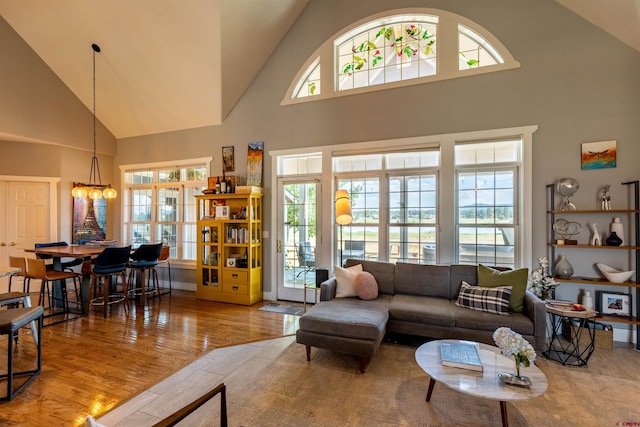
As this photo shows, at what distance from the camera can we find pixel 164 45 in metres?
4.42

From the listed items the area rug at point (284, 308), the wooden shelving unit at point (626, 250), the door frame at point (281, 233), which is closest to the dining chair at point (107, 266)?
the area rug at point (284, 308)

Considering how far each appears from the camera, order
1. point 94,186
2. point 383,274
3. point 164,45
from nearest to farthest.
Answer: point 383,274
point 164,45
point 94,186

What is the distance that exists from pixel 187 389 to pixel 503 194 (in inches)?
165

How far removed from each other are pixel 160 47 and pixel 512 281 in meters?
5.81

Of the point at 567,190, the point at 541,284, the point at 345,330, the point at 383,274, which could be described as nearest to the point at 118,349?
the point at 345,330

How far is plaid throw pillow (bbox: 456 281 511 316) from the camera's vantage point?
299 centimetres

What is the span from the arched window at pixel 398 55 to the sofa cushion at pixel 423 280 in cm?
258

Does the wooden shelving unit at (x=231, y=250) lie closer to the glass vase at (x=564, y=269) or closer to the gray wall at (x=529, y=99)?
the gray wall at (x=529, y=99)

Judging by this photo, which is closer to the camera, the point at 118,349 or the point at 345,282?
the point at 118,349

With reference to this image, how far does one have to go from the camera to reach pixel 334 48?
456 centimetres

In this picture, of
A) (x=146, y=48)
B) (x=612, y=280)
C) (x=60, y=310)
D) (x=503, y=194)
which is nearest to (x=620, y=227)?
(x=612, y=280)

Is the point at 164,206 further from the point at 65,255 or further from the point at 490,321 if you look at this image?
the point at 490,321

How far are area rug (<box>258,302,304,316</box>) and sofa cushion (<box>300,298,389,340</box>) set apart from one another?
1344 millimetres

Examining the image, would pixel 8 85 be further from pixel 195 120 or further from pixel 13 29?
pixel 195 120
